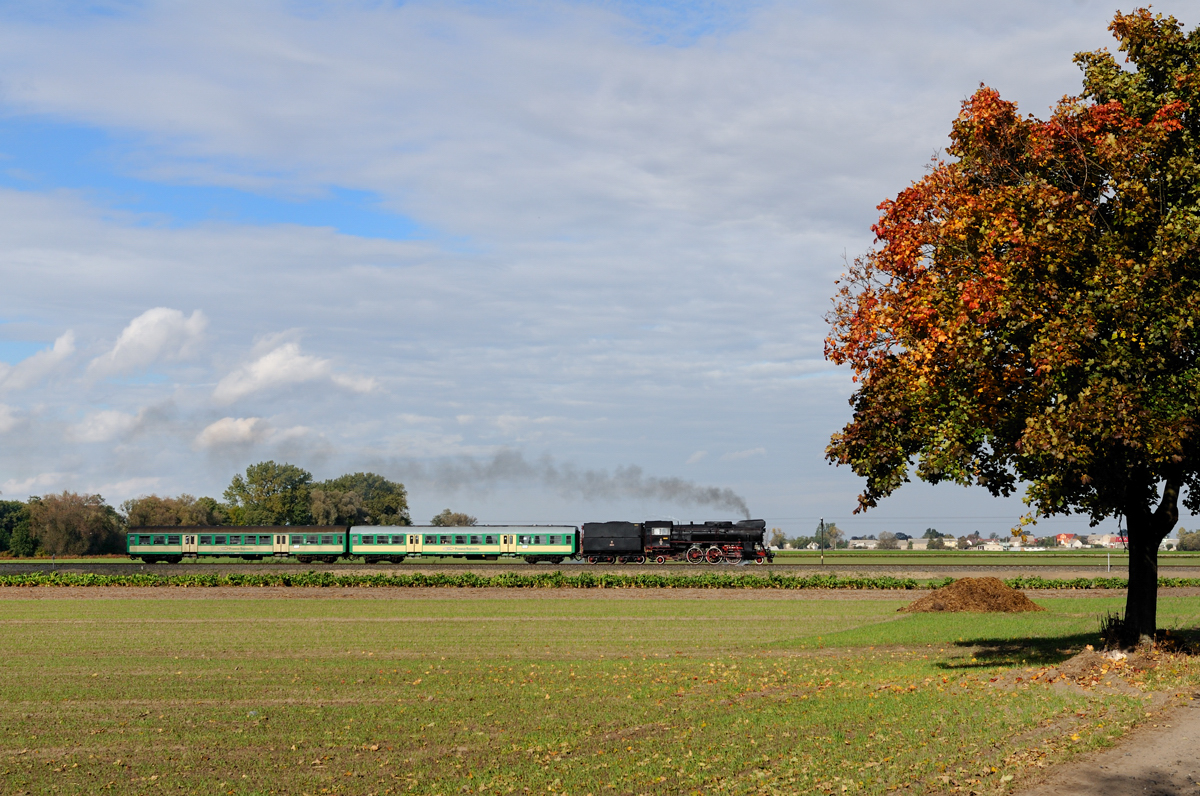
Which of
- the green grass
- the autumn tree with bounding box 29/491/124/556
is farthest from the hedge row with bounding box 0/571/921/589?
the autumn tree with bounding box 29/491/124/556

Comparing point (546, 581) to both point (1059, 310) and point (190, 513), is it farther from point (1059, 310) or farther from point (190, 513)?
point (190, 513)

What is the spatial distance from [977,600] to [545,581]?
23282 mm

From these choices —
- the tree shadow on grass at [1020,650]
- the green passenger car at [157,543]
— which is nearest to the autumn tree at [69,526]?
the green passenger car at [157,543]

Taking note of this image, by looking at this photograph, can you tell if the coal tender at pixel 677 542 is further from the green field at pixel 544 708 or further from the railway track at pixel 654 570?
the green field at pixel 544 708

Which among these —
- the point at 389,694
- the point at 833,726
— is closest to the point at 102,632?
the point at 389,694

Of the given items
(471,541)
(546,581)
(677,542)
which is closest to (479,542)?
(471,541)

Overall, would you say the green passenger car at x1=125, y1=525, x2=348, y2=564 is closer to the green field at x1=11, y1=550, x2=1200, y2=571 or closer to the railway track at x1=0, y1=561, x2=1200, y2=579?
the green field at x1=11, y1=550, x2=1200, y2=571

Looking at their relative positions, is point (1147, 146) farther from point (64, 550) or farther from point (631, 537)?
point (64, 550)

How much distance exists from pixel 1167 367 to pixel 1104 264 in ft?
6.75

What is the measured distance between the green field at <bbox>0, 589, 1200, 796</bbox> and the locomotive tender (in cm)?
3913

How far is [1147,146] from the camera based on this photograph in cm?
1677

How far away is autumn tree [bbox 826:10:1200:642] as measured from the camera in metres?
15.8

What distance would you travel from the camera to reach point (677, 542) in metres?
71.2

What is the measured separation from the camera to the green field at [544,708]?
1164 cm
